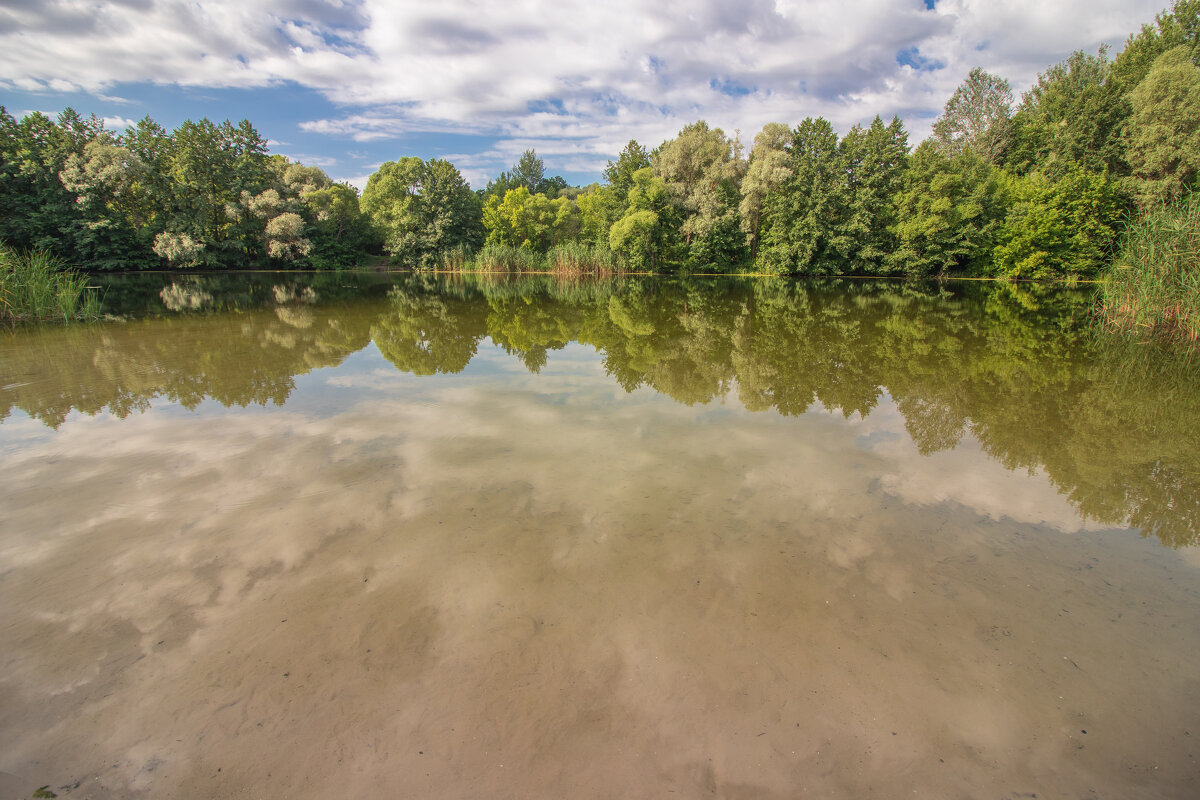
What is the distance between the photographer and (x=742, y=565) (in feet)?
10.2

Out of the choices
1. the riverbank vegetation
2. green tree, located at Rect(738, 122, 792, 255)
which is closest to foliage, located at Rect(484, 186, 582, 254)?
the riverbank vegetation

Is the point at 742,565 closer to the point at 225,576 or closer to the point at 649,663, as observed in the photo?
the point at 649,663

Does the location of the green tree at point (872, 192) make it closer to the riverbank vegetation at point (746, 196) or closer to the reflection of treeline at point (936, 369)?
Result: the riverbank vegetation at point (746, 196)

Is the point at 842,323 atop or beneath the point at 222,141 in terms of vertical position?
beneath

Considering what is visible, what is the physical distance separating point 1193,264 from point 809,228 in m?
25.1

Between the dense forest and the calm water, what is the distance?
102 feet

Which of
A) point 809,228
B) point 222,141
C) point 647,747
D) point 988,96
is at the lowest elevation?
point 647,747

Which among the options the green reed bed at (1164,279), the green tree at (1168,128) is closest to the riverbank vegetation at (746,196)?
the green tree at (1168,128)

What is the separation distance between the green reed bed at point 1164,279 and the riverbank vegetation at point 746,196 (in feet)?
73.4

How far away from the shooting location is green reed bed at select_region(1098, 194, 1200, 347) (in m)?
10.2

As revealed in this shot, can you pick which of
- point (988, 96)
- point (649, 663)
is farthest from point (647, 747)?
point (988, 96)

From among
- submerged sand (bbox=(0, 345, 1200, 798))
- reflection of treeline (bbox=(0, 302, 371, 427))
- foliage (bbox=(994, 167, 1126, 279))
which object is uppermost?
foliage (bbox=(994, 167, 1126, 279))

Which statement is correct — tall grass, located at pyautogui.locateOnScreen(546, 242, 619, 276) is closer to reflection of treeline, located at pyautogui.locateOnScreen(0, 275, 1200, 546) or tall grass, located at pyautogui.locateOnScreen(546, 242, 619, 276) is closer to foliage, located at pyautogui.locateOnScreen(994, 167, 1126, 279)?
reflection of treeline, located at pyautogui.locateOnScreen(0, 275, 1200, 546)

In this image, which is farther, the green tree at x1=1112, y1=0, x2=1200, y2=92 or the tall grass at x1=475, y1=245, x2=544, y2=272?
the tall grass at x1=475, y1=245, x2=544, y2=272
